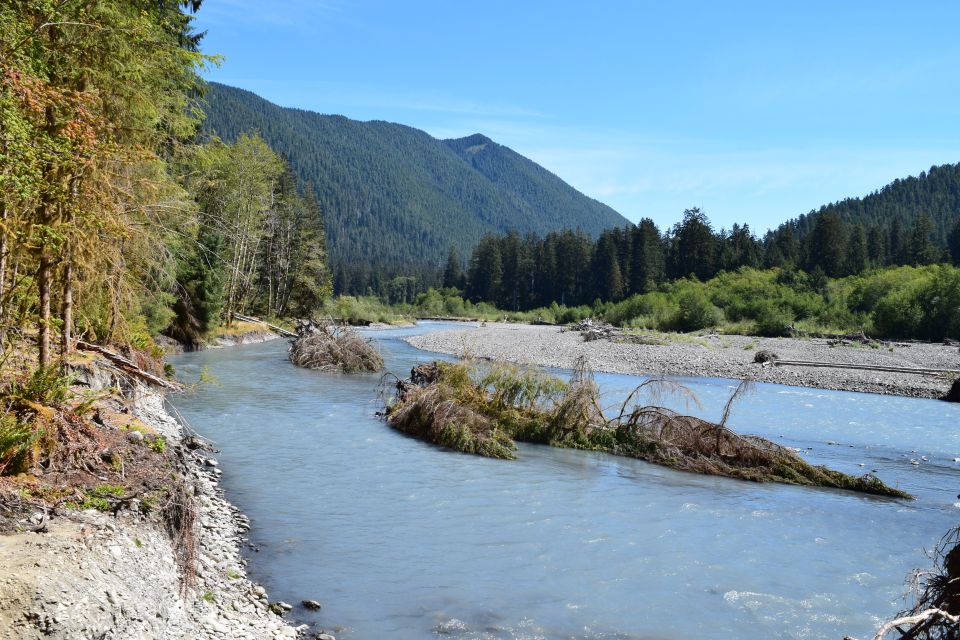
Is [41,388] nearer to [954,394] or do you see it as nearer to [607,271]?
[954,394]

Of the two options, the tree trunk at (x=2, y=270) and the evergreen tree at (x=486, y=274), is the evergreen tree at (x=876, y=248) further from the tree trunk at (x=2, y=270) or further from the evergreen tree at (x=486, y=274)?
the tree trunk at (x=2, y=270)

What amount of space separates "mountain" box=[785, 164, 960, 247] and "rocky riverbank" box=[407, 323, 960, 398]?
9475cm

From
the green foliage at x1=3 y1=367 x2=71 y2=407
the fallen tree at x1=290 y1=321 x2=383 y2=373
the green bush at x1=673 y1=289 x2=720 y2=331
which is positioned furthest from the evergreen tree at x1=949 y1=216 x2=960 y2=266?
the green foliage at x1=3 y1=367 x2=71 y2=407

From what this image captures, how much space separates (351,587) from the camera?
7.44m

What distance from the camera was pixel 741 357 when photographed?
119ft

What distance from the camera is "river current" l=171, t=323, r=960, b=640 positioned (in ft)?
23.0

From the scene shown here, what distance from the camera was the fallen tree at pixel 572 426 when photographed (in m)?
13.0

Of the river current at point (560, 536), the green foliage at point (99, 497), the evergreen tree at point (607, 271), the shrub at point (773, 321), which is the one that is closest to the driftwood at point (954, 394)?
the river current at point (560, 536)

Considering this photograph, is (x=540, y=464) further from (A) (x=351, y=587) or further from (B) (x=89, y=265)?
(B) (x=89, y=265)

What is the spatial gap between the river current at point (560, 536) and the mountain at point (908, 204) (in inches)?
4954

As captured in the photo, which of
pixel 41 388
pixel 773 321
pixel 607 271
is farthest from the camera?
pixel 607 271

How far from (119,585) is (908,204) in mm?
161876

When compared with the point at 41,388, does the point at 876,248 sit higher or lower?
higher

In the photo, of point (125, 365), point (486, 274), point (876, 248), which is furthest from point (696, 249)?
point (125, 365)
